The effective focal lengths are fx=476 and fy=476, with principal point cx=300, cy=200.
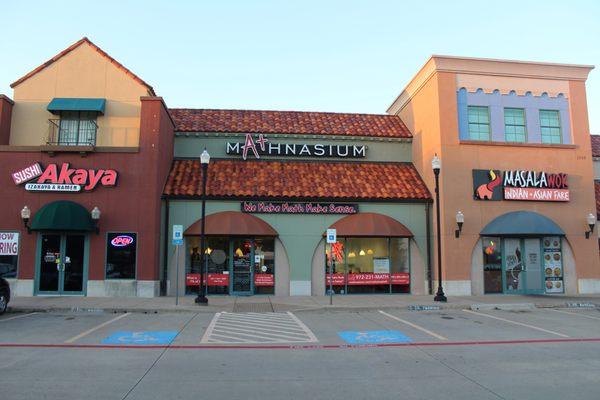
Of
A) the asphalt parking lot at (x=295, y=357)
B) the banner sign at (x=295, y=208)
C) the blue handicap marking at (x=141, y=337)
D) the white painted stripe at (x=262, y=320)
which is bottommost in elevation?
the asphalt parking lot at (x=295, y=357)

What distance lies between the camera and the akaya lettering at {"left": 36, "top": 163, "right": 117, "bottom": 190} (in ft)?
58.2

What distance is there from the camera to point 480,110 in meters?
20.2

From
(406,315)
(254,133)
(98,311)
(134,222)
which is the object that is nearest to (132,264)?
(134,222)

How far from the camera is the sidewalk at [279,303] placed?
48.5 ft

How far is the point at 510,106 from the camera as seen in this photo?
20.2 metres

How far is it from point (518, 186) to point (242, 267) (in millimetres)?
11804

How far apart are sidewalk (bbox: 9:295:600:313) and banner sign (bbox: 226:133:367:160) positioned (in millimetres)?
6336

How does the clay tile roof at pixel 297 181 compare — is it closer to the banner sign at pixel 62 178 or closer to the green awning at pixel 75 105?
the banner sign at pixel 62 178

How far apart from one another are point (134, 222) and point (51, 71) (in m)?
7.25

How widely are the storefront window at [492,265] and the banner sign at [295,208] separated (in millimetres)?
5588

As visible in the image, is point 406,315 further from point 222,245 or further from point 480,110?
point 480,110

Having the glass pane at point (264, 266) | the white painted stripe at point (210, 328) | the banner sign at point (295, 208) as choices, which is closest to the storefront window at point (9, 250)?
the banner sign at point (295, 208)

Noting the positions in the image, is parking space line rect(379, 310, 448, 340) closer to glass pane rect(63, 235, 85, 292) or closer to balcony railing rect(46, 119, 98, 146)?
glass pane rect(63, 235, 85, 292)

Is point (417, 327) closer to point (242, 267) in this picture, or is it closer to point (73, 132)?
point (242, 267)
